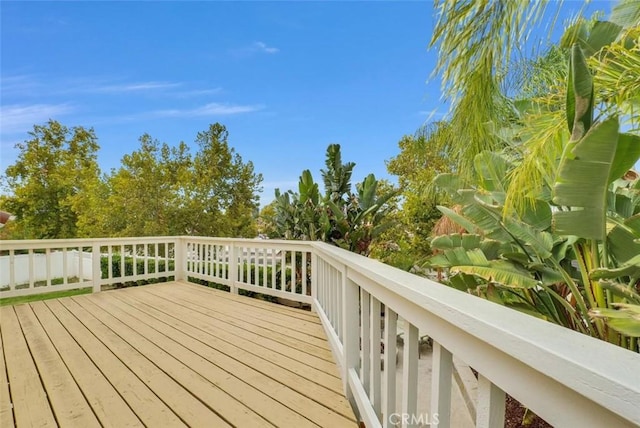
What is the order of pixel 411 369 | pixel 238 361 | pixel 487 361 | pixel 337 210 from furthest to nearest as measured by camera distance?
pixel 337 210 → pixel 238 361 → pixel 411 369 → pixel 487 361

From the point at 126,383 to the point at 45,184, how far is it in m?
19.0

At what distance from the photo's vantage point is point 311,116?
48.3 ft

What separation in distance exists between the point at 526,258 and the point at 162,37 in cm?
978

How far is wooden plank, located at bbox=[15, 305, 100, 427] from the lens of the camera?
6.32 ft

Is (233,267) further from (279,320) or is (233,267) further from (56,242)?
(56,242)

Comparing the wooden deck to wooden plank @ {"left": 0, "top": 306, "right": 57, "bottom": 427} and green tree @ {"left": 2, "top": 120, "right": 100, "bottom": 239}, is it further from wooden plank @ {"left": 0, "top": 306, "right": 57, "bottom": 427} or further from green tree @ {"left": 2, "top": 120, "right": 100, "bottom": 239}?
green tree @ {"left": 2, "top": 120, "right": 100, "bottom": 239}

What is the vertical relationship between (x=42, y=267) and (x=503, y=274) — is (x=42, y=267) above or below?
below

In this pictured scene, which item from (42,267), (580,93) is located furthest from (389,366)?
(42,267)

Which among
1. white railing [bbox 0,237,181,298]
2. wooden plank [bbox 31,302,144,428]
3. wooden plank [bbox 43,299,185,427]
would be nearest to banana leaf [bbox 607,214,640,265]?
wooden plank [bbox 43,299,185,427]

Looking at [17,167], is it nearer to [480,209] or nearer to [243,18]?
[243,18]

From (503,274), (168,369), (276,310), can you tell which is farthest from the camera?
(276,310)

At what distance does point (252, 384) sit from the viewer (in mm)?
2275

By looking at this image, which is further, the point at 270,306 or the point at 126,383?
the point at 270,306

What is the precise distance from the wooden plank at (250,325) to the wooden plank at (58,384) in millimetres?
1519
